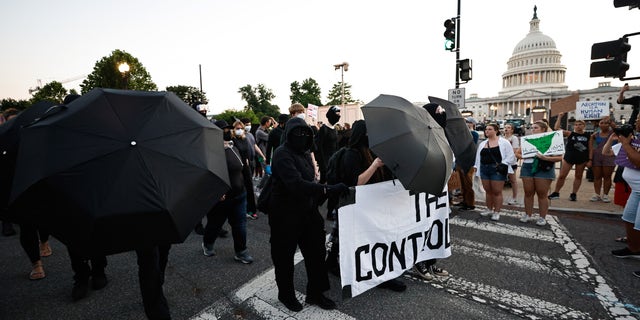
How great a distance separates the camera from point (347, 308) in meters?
3.24

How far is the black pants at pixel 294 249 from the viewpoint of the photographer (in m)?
3.10

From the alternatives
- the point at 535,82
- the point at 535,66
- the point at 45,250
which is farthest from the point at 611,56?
the point at 535,82

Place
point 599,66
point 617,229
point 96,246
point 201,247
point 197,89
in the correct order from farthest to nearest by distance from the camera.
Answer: point 197,89, point 599,66, point 617,229, point 201,247, point 96,246

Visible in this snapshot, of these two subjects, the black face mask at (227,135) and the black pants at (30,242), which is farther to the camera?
the black face mask at (227,135)

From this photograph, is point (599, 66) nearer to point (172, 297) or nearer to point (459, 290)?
point (459, 290)

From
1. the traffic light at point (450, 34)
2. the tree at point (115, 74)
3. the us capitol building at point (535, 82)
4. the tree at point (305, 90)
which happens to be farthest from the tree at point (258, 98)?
the traffic light at point (450, 34)

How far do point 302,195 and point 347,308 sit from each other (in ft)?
4.17

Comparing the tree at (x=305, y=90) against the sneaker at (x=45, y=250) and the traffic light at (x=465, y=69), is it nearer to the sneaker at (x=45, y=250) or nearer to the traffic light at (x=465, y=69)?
the traffic light at (x=465, y=69)

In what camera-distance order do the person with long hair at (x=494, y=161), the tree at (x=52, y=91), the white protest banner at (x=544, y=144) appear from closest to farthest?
the white protest banner at (x=544, y=144) < the person with long hair at (x=494, y=161) < the tree at (x=52, y=91)

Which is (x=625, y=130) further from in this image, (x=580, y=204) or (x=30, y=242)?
(x=30, y=242)

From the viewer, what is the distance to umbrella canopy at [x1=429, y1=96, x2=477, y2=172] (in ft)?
13.0

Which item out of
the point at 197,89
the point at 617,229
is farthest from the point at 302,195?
the point at 197,89

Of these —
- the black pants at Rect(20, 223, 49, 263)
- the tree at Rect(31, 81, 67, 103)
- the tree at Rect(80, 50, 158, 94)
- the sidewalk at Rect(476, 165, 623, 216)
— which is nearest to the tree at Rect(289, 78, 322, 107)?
the tree at Rect(80, 50, 158, 94)

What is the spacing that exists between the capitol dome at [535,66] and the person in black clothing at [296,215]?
13122 centimetres
